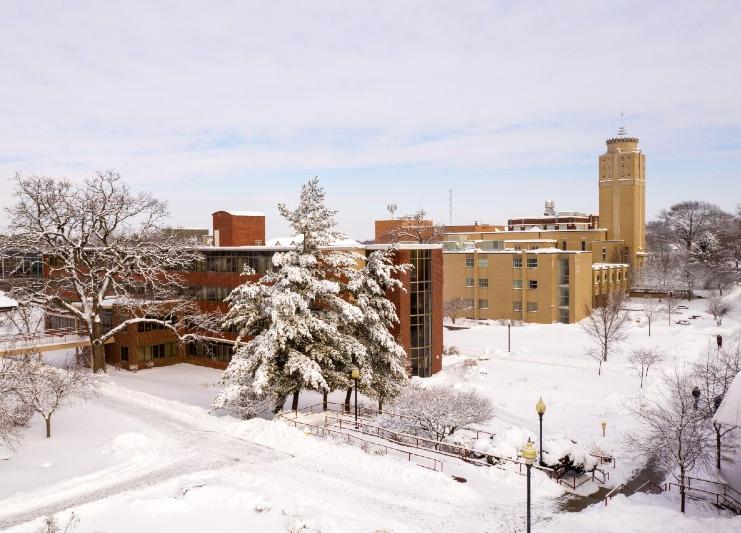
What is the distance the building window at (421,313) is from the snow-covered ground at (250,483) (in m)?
10.6

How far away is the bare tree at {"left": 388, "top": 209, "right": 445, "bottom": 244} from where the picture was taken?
79375 millimetres

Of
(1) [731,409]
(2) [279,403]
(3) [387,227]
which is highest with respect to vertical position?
(3) [387,227]

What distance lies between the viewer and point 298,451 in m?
21.7

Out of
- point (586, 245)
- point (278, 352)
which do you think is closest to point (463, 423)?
point (278, 352)

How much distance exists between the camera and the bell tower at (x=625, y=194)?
328 ft

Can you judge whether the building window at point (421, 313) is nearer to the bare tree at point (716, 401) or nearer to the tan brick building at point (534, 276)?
the bare tree at point (716, 401)

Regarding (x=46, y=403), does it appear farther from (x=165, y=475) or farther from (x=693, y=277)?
(x=693, y=277)

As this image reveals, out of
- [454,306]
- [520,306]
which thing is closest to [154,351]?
[454,306]

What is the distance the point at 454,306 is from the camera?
220ft

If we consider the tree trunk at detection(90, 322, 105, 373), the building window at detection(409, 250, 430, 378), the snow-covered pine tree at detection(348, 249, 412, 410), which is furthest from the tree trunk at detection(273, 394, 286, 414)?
the tree trunk at detection(90, 322, 105, 373)

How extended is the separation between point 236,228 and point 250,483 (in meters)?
30.1

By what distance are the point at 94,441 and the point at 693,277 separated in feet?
275

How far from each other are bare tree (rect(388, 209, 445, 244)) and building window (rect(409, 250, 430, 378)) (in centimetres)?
3672

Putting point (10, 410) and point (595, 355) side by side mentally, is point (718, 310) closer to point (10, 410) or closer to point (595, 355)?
point (595, 355)
